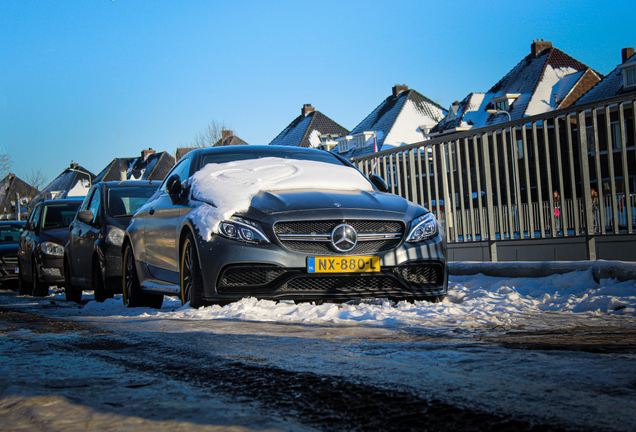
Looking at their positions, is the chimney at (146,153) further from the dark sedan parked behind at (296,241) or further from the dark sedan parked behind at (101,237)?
the dark sedan parked behind at (296,241)

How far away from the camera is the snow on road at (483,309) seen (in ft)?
17.0

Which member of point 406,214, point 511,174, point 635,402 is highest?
point 511,174

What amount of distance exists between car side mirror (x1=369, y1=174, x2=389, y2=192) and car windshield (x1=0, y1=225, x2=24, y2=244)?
43.7 feet

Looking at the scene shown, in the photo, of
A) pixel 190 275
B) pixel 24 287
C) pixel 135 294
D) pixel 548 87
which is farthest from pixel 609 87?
pixel 190 275

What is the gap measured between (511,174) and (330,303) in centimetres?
351

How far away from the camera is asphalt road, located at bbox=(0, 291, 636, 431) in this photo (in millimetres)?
2414

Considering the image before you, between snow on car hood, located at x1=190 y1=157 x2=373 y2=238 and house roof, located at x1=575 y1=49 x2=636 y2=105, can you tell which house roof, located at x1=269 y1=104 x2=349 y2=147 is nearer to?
house roof, located at x1=575 y1=49 x2=636 y2=105

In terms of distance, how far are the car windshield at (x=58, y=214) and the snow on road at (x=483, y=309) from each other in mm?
8634

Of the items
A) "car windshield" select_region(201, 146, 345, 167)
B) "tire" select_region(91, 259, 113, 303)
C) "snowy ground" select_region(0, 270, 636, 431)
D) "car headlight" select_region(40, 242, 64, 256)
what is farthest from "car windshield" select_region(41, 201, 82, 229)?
"snowy ground" select_region(0, 270, 636, 431)

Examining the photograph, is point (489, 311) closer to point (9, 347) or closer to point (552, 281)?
point (552, 281)

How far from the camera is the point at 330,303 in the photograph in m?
6.45

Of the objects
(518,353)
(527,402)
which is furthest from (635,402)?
(518,353)

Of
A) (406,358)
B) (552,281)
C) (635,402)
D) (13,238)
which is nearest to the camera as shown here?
(635,402)

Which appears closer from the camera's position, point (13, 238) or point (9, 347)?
point (9, 347)
